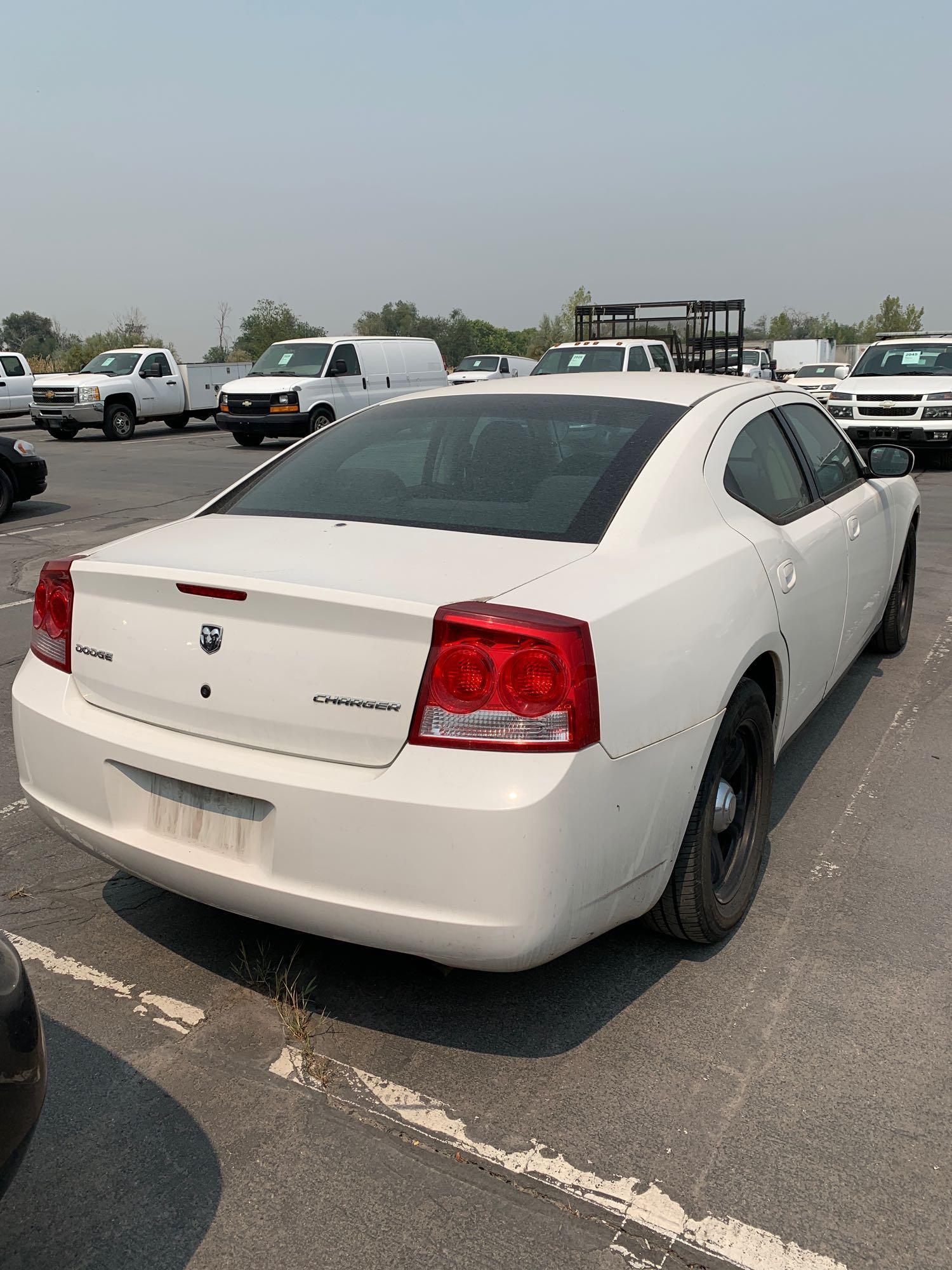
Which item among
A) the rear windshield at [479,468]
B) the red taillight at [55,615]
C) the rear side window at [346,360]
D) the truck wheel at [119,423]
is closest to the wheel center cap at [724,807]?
the rear windshield at [479,468]

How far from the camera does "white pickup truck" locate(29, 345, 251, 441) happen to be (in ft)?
77.0

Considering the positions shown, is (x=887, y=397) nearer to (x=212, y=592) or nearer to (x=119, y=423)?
(x=212, y=592)

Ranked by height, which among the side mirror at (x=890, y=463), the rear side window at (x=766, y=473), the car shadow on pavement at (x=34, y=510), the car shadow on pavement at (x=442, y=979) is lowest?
the car shadow on pavement at (x=34, y=510)

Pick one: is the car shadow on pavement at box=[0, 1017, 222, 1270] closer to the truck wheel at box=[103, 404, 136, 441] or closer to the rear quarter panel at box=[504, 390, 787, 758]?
the rear quarter panel at box=[504, 390, 787, 758]

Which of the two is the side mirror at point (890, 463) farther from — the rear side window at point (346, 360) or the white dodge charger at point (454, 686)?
the rear side window at point (346, 360)

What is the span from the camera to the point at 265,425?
20.5 metres

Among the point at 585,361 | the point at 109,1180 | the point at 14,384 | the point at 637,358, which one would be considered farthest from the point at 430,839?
the point at 14,384

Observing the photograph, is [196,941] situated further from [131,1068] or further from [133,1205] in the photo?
[133,1205]

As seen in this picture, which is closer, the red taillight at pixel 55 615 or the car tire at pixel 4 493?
the red taillight at pixel 55 615

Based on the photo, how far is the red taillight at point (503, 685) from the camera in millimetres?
2408

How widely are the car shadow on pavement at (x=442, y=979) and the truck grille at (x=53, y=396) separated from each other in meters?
21.9

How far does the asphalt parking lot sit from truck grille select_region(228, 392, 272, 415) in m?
17.3

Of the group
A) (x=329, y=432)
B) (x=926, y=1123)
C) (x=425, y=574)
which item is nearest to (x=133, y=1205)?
(x=425, y=574)

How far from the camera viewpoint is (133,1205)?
2.27 m
